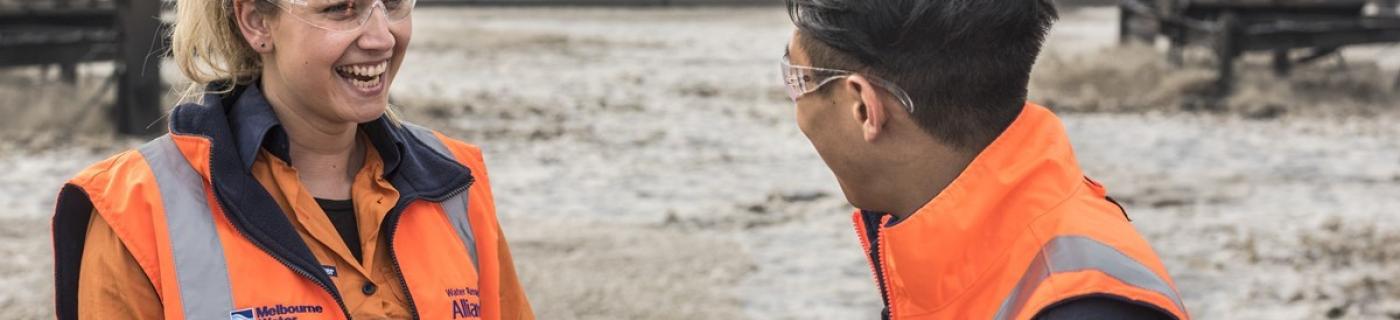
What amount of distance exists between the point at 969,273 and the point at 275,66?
125cm

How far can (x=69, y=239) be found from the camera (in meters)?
2.61

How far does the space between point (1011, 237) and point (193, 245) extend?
4.02 feet

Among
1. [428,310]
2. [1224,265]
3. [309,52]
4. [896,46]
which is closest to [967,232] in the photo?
[896,46]

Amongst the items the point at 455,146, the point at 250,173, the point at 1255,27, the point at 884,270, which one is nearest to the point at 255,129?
the point at 250,173

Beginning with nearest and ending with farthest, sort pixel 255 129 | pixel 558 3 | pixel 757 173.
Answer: pixel 255 129
pixel 757 173
pixel 558 3

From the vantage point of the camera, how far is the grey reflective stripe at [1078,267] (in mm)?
2072

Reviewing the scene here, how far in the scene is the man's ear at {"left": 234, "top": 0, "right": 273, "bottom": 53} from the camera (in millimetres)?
2793

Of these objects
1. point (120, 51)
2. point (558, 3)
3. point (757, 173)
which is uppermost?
point (120, 51)

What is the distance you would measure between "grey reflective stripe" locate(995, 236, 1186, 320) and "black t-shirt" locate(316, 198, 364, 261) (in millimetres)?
1155

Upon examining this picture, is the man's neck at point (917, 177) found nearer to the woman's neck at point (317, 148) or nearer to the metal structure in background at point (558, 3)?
the woman's neck at point (317, 148)

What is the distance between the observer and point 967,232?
225 centimetres

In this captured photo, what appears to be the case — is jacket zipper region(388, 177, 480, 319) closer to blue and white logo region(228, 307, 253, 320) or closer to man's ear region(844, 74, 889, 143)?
blue and white logo region(228, 307, 253, 320)

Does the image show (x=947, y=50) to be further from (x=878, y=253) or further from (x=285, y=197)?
(x=285, y=197)

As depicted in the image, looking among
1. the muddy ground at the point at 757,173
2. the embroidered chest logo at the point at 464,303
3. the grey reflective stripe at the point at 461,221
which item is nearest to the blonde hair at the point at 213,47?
the grey reflective stripe at the point at 461,221
